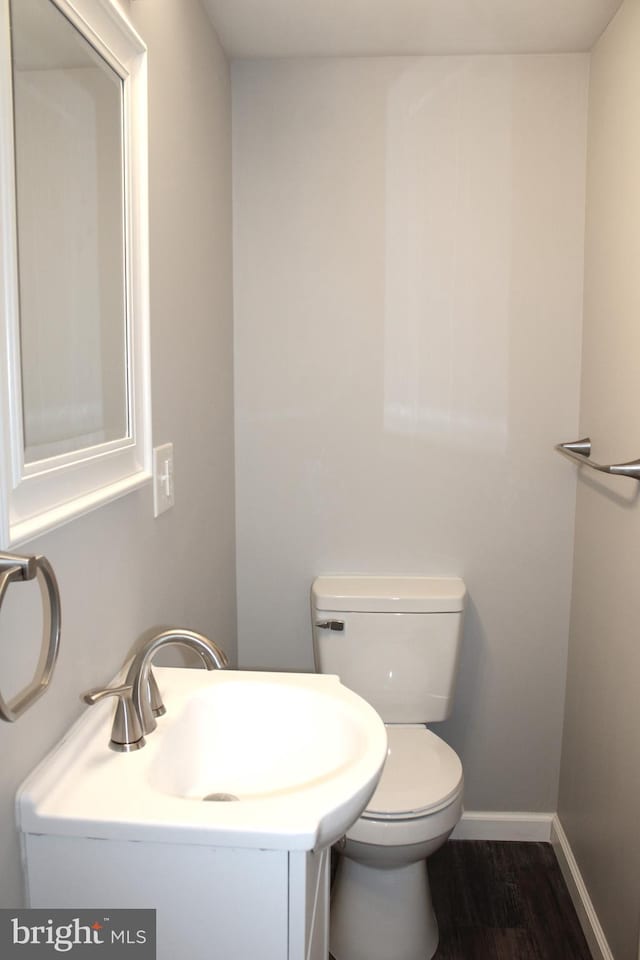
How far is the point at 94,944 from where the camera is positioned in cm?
88

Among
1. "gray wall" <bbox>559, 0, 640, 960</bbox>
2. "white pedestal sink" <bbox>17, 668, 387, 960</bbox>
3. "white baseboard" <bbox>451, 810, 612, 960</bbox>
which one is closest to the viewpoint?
"white pedestal sink" <bbox>17, 668, 387, 960</bbox>

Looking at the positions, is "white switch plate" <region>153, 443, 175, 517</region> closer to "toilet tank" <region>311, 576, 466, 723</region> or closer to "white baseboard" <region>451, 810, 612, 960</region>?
"toilet tank" <region>311, 576, 466, 723</region>

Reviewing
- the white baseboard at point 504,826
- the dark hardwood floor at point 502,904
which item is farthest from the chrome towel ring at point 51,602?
the white baseboard at point 504,826

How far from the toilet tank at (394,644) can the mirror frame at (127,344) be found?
0.97m

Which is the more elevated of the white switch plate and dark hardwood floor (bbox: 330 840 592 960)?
the white switch plate

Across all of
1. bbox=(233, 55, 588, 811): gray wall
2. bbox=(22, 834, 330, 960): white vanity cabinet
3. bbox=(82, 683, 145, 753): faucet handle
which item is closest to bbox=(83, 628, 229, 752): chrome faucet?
bbox=(82, 683, 145, 753): faucet handle

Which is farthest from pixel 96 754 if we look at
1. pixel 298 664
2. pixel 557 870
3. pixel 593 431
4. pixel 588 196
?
pixel 588 196

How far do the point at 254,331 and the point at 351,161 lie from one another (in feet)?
1.81

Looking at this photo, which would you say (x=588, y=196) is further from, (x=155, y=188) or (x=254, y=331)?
(x=155, y=188)

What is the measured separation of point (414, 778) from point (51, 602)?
1317 mm

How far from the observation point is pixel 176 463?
159 cm

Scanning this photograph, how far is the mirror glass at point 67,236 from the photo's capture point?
88 centimetres

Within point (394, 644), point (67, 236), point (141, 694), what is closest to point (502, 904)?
point (394, 644)

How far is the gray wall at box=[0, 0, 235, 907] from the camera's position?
1.00 meters
